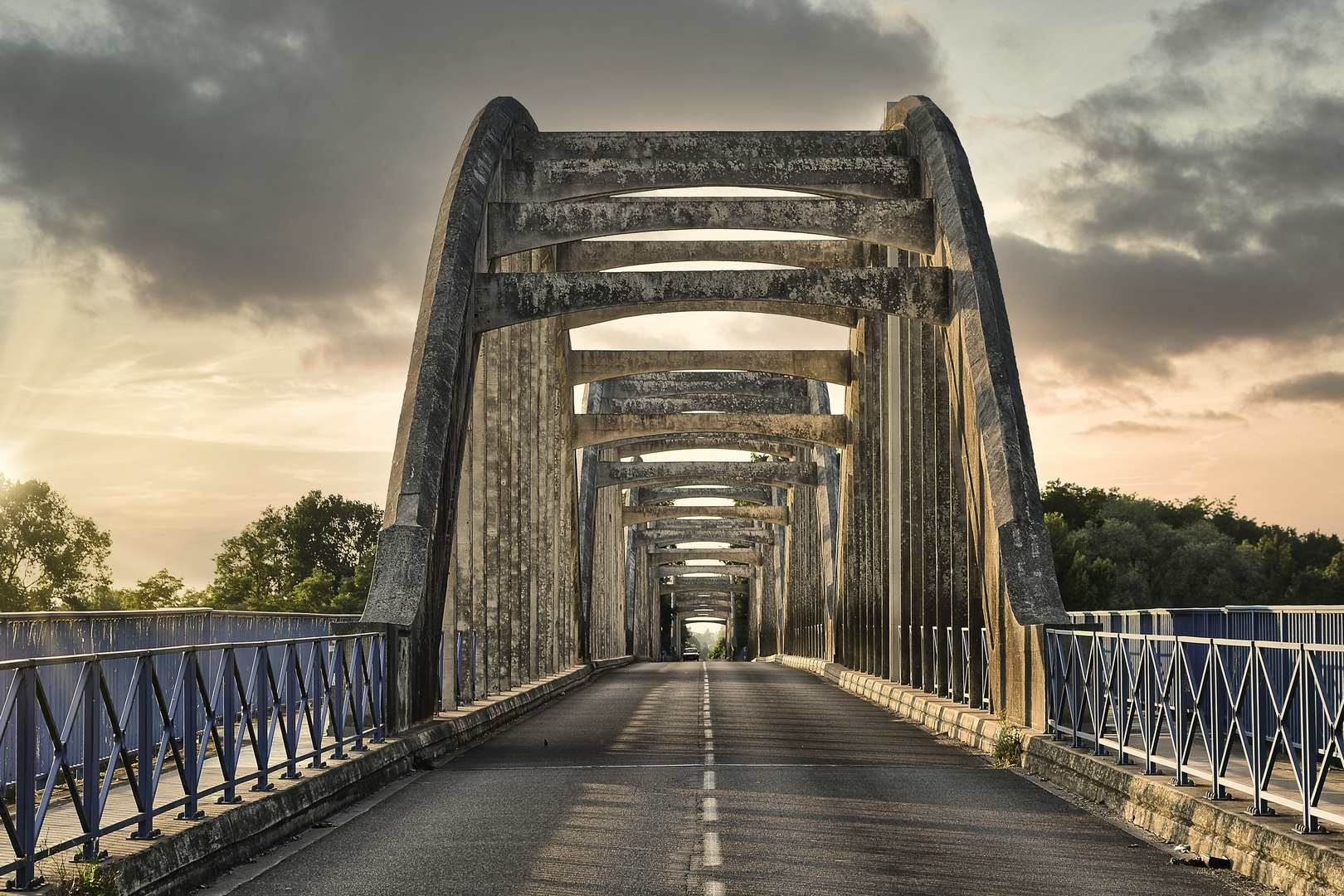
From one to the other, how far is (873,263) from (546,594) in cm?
1125

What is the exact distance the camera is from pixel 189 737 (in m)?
7.85

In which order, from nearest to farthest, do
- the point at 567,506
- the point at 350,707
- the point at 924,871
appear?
the point at 924,871 < the point at 350,707 < the point at 567,506

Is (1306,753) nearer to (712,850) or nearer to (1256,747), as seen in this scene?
(1256,747)

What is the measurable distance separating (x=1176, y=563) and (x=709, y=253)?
178 ft

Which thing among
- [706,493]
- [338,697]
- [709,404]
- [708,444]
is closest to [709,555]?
[706,493]

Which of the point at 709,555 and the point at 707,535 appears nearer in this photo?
the point at 707,535

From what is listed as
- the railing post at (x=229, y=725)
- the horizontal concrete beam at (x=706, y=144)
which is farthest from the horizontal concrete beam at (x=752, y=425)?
the railing post at (x=229, y=725)

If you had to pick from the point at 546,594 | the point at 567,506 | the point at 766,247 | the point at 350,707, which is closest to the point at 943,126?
the point at 766,247

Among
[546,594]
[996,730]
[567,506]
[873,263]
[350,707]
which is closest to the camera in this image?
[350,707]

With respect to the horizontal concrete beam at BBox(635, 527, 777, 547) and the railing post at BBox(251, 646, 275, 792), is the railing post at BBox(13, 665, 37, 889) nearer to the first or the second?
the railing post at BBox(251, 646, 275, 792)

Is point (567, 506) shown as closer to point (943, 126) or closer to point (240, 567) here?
point (943, 126)

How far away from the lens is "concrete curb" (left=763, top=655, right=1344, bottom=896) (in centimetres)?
697

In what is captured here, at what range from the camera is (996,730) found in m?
14.5

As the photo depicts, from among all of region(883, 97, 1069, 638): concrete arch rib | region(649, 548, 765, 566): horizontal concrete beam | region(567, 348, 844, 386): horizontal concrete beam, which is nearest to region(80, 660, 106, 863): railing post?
region(883, 97, 1069, 638): concrete arch rib
